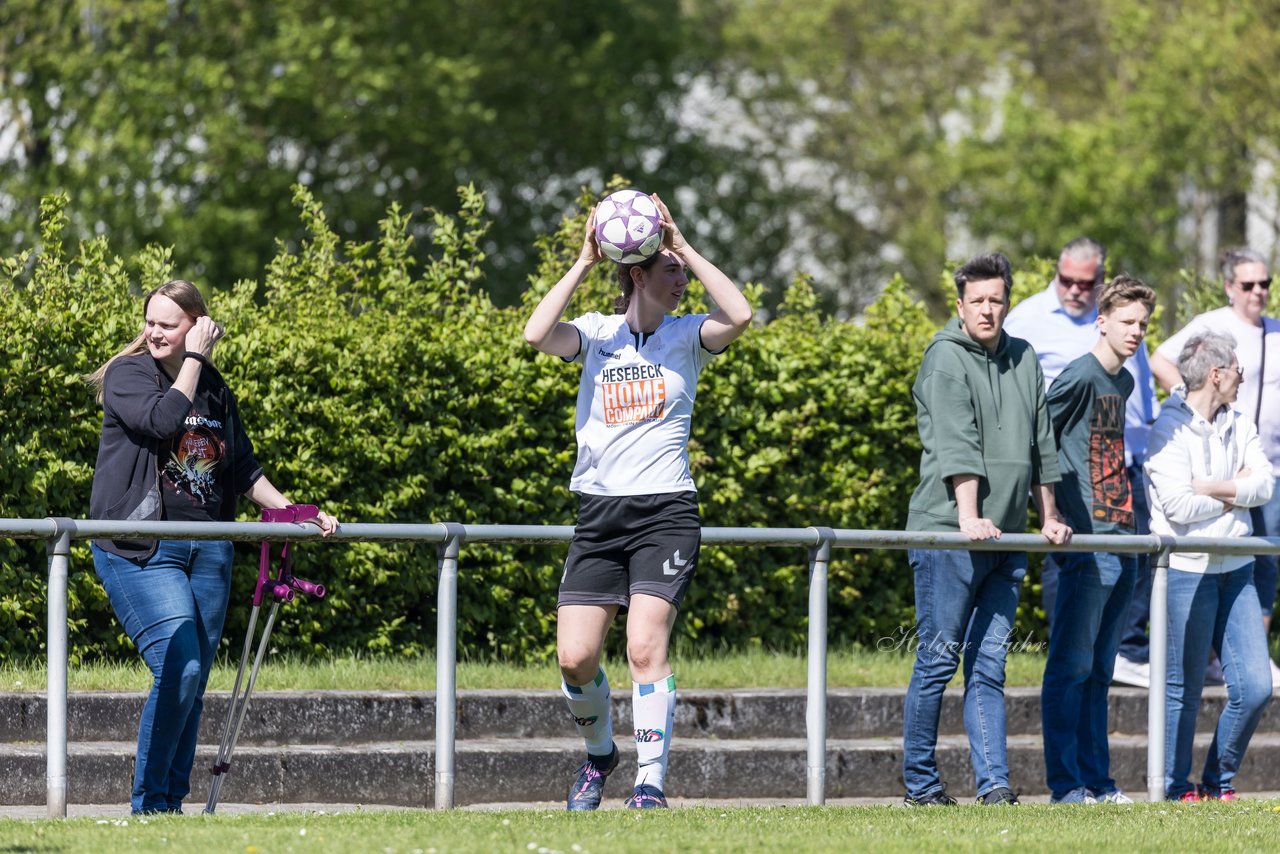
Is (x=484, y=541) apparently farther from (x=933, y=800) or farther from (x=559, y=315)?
(x=933, y=800)

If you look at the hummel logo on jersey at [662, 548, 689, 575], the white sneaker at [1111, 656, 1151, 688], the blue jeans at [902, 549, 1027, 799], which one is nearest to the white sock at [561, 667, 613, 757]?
the hummel logo on jersey at [662, 548, 689, 575]

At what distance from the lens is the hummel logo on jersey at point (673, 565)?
6211mm

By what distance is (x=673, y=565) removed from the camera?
622cm

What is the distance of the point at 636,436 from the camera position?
20.6ft

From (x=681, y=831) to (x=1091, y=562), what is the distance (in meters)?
2.64

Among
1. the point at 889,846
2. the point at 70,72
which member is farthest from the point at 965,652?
the point at 70,72

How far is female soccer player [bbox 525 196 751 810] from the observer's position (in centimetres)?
625

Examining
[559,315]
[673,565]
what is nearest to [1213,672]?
[673,565]

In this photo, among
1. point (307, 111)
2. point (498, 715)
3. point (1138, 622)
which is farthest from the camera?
point (307, 111)

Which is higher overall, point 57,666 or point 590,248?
point 590,248

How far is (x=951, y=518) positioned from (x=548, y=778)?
2275mm

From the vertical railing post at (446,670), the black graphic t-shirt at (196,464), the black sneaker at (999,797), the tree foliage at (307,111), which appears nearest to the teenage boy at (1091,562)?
the black sneaker at (999,797)

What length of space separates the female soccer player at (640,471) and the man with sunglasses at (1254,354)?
369 centimetres

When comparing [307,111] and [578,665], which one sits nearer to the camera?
[578,665]
